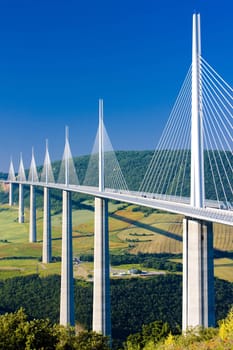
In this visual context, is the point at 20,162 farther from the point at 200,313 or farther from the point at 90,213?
Result: the point at 200,313

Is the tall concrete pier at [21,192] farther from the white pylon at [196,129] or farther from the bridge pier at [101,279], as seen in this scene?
the white pylon at [196,129]

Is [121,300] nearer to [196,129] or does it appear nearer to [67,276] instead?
[67,276]

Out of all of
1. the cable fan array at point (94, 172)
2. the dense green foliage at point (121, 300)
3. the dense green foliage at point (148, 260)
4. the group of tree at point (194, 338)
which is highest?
the cable fan array at point (94, 172)

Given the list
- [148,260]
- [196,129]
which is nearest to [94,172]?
[148,260]

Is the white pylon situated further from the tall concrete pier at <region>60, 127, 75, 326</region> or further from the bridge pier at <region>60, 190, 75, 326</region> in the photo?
the bridge pier at <region>60, 190, 75, 326</region>

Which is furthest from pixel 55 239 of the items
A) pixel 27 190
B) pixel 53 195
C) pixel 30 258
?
pixel 27 190

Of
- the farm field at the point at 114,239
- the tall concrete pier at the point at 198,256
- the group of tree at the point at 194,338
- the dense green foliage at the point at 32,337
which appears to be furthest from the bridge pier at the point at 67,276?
the dense green foliage at the point at 32,337

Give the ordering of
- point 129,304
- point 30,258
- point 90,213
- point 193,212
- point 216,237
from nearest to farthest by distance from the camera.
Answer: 1. point 193,212
2. point 129,304
3. point 216,237
4. point 30,258
5. point 90,213
